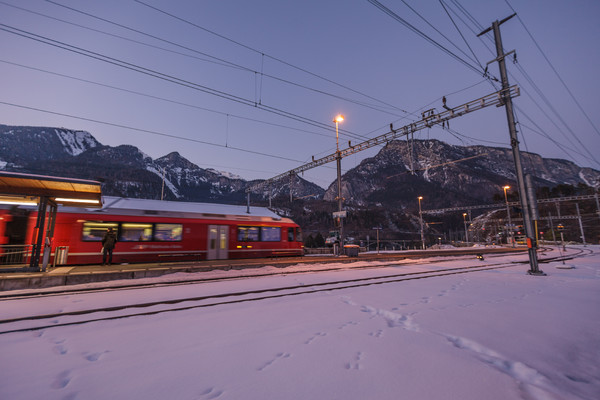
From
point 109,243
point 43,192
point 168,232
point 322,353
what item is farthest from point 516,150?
point 43,192

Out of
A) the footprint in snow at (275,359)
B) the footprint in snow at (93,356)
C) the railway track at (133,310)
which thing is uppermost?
the footprint in snow at (275,359)

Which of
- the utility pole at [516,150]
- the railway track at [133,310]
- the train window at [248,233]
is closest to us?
the railway track at [133,310]

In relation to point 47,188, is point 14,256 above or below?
below

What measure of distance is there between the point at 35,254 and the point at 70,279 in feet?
8.17

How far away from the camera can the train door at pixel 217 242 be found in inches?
640

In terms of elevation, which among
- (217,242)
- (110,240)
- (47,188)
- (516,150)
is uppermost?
(516,150)

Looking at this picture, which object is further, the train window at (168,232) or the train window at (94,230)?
the train window at (168,232)

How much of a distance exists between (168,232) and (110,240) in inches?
116

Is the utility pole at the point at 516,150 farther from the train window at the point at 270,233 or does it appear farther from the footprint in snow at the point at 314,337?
the train window at the point at 270,233

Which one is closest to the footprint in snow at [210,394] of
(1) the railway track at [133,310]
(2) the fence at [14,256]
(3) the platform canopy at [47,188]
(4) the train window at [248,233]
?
(1) the railway track at [133,310]

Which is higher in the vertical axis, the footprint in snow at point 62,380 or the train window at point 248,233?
the train window at point 248,233

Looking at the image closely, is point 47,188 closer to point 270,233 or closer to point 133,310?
point 133,310

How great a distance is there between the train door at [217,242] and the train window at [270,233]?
2.62 m

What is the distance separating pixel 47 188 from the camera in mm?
10023
